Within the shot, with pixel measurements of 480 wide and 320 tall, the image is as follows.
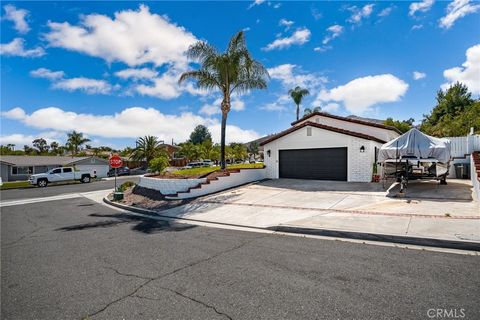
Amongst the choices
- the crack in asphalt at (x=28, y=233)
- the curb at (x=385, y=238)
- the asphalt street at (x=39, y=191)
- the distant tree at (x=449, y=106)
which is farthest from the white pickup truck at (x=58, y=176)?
the distant tree at (x=449, y=106)

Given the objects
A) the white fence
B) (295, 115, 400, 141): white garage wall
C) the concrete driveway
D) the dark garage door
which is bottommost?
the concrete driveway

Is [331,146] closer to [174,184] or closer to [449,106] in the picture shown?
[174,184]

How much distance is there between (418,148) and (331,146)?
5.18 metres

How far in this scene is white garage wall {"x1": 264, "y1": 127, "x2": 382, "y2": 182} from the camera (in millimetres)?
14711

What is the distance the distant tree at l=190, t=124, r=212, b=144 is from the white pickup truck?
2627 inches

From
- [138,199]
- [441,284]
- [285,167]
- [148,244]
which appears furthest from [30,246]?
[285,167]

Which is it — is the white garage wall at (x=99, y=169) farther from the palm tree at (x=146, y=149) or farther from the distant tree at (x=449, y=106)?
the distant tree at (x=449, y=106)

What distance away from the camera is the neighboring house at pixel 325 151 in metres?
14.8

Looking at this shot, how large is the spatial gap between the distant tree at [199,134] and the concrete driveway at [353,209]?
85.3 meters

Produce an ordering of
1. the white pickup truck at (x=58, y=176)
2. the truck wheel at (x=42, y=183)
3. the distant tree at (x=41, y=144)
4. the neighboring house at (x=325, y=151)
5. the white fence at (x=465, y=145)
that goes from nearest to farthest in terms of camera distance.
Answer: the white fence at (x=465, y=145)
the neighboring house at (x=325, y=151)
the white pickup truck at (x=58, y=176)
the truck wheel at (x=42, y=183)
the distant tree at (x=41, y=144)

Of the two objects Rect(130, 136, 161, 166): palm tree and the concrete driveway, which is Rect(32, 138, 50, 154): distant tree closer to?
Rect(130, 136, 161, 166): palm tree

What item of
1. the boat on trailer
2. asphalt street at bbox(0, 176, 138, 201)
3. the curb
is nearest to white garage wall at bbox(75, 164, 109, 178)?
asphalt street at bbox(0, 176, 138, 201)

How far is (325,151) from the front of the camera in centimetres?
1602

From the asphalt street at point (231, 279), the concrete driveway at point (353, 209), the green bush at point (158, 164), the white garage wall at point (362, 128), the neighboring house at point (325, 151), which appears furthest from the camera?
the green bush at point (158, 164)
